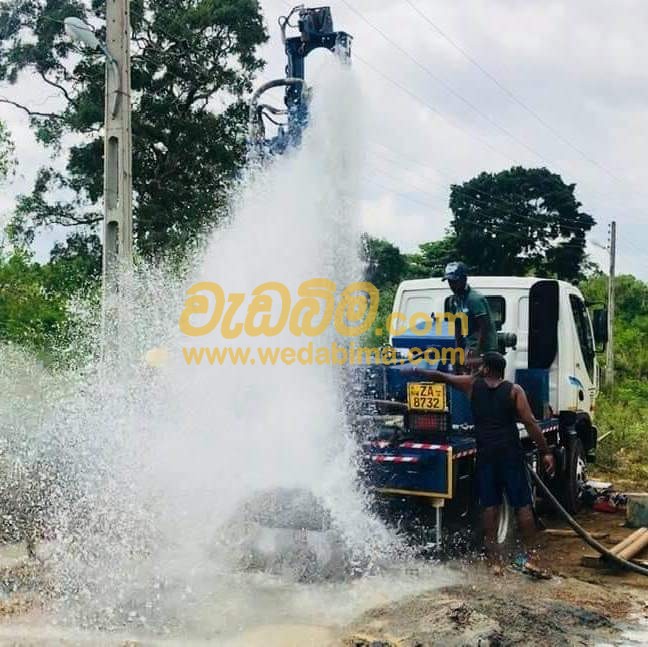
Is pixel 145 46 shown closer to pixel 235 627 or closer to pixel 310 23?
pixel 310 23

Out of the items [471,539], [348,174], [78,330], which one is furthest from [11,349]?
[471,539]

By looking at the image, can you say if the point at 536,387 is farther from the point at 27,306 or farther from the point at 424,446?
the point at 27,306

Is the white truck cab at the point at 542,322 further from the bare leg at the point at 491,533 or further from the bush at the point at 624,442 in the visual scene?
the bush at the point at 624,442

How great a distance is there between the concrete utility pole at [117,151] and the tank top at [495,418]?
4.31 meters

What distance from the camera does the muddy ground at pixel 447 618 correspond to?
4.93 metres

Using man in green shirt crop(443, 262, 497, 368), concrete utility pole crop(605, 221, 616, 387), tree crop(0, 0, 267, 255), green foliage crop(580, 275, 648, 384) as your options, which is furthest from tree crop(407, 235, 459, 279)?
man in green shirt crop(443, 262, 497, 368)

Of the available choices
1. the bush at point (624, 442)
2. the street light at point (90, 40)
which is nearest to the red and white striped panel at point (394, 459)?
the street light at point (90, 40)

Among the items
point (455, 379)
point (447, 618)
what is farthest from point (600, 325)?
point (447, 618)

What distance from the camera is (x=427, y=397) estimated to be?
655 centimetres

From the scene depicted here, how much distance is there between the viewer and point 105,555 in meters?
6.05

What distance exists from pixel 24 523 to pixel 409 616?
355 centimetres

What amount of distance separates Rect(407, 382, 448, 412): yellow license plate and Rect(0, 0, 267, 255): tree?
42.9 ft

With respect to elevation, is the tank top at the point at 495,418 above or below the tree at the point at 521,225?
below

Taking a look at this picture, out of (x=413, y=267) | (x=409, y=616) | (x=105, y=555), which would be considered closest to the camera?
(x=409, y=616)
